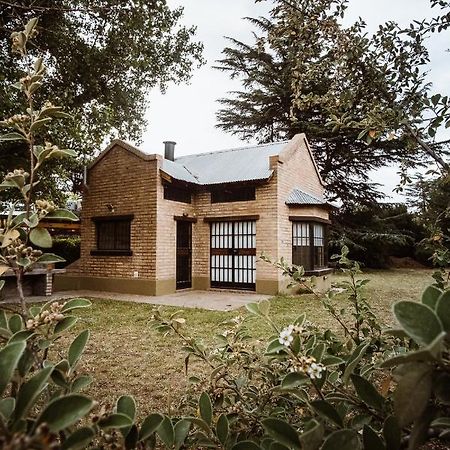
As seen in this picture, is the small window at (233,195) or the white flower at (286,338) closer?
the white flower at (286,338)

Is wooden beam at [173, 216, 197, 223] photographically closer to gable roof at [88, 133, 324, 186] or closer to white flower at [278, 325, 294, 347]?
gable roof at [88, 133, 324, 186]

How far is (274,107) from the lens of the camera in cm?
2036

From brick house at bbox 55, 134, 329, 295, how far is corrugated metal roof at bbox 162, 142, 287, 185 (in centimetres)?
5

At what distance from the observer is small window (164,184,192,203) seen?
10.2m

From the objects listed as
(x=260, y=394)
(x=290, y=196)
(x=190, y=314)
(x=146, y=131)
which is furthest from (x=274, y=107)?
(x=260, y=394)

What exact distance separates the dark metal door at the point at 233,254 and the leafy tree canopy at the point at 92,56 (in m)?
4.54

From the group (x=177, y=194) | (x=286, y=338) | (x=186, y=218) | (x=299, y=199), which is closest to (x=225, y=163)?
(x=177, y=194)

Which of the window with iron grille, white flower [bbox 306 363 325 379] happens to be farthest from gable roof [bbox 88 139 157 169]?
white flower [bbox 306 363 325 379]

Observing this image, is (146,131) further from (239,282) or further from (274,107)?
(274,107)

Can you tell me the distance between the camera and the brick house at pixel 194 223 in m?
9.83

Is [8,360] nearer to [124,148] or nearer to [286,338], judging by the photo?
[286,338]

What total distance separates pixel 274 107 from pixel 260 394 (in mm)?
20458

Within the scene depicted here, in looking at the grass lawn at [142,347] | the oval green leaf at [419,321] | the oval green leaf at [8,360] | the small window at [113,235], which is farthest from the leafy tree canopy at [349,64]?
the small window at [113,235]

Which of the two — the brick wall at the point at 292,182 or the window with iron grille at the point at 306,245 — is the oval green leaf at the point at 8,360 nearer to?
the brick wall at the point at 292,182
